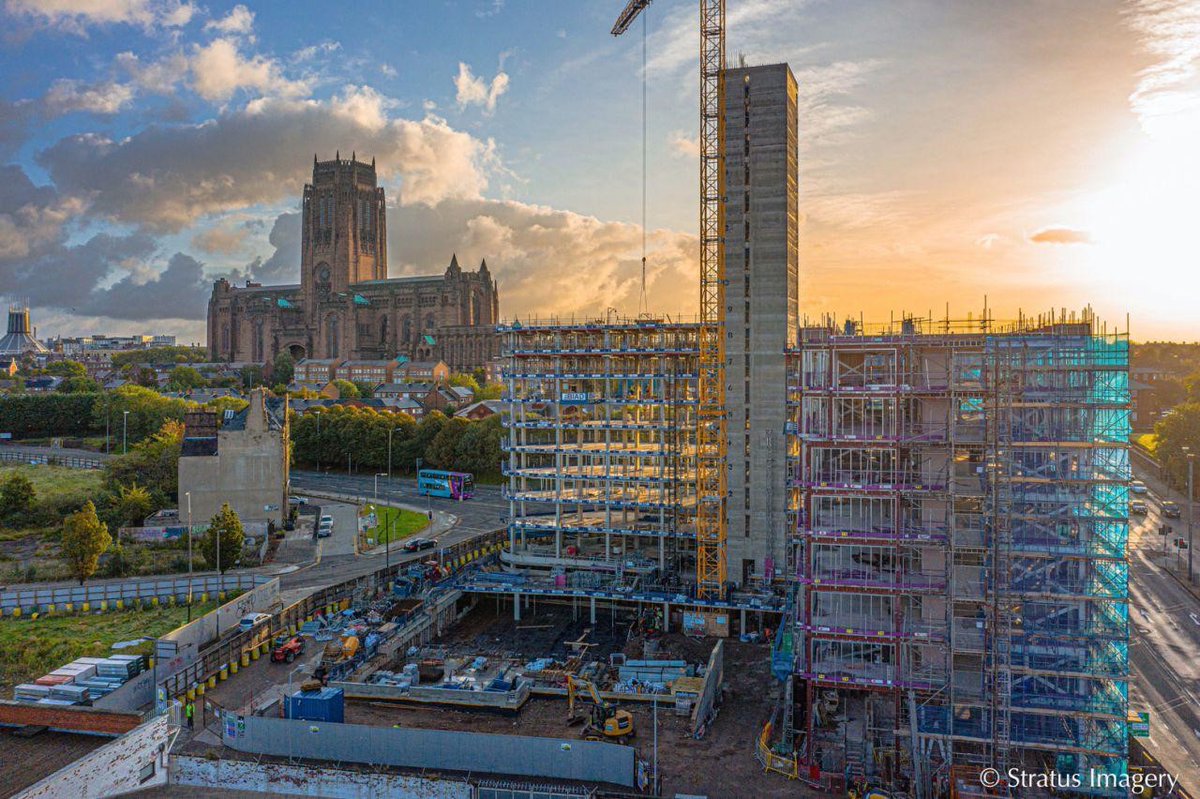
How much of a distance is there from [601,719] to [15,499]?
64.4 metres

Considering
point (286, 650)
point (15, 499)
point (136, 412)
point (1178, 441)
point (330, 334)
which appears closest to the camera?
point (286, 650)

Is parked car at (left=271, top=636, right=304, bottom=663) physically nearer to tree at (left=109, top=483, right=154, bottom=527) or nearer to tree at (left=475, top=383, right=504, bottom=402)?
tree at (left=109, top=483, right=154, bottom=527)

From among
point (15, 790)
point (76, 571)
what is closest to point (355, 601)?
point (76, 571)

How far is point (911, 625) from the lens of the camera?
32281mm

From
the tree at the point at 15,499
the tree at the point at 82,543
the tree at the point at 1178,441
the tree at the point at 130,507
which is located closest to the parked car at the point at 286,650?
the tree at the point at 82,543

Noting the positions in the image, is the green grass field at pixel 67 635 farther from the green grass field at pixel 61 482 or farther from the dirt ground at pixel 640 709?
the green grass field at pixel 61 482

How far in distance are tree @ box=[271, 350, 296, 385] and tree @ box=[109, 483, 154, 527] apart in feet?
363

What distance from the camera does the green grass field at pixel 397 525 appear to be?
227 feet

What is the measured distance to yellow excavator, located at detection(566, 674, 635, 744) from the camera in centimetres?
3297

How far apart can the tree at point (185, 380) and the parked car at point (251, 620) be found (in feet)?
443

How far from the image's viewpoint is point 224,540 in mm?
56250

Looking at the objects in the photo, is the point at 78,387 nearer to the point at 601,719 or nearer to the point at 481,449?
the point at 481,449

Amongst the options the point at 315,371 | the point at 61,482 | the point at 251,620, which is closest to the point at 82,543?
the point at 251,620

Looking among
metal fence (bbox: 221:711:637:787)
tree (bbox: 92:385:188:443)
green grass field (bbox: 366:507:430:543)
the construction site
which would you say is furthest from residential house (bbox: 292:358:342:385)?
metal fence (bbox: 221:711:637:787)
